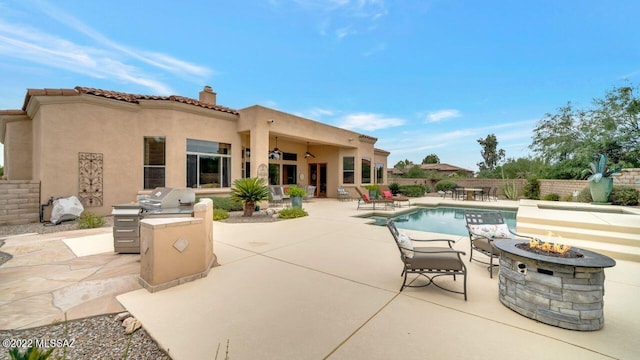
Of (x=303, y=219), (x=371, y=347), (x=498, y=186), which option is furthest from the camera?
(x=498, y=186)

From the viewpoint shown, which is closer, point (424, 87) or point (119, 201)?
point (119, 201)

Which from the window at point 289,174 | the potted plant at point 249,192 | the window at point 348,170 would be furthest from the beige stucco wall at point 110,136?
the window at point 348,170

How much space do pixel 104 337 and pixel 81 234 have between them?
6.39 m

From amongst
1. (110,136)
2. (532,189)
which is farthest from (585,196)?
(110,136)

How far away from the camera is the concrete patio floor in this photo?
7.36ft

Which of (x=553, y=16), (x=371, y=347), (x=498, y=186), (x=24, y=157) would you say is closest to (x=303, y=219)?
(x=371, y=347)

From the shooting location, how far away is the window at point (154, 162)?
10375 mm

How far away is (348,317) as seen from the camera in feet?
9.17

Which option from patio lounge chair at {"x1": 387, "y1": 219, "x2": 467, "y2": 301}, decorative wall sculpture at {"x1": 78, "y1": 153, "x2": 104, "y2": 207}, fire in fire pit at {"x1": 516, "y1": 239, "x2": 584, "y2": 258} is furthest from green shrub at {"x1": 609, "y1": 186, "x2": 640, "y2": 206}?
decorative wall sculpture at {"x1": 78, "y1": 153, "x2": 104, "y2": 207}

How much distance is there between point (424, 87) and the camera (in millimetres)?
19359

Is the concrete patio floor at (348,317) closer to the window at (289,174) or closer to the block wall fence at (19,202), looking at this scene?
the block wall fence at (19,202)

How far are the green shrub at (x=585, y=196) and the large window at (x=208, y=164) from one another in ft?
61.9

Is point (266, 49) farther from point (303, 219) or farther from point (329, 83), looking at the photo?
point (303, 219)

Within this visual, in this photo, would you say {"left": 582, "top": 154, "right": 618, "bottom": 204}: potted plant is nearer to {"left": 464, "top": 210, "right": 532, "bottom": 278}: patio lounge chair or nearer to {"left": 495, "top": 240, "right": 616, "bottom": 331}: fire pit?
{"left": 464, "top": 210, "right": 532, "bottom": 278}: patio lounge chair
